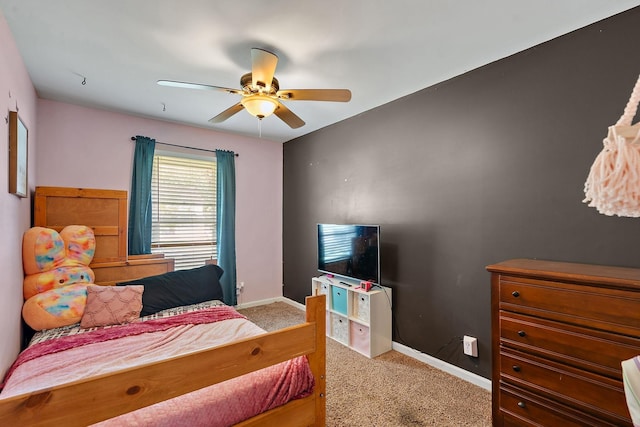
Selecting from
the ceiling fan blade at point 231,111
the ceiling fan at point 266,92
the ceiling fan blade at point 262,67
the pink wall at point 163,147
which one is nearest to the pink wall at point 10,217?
the pink wall at point 163,147

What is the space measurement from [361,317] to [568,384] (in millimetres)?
1674

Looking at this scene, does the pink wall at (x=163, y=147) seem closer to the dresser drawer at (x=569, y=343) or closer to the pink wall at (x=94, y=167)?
the pink wall at (x=94, y=167)

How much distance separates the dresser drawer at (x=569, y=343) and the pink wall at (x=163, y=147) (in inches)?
134

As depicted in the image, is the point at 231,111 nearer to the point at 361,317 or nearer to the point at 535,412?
the point at 361,317

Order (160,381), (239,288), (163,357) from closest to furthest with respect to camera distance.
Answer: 1. (160,381)
2. (163,357)
3. (239,288)

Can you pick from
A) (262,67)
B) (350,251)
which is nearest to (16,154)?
(262,67)

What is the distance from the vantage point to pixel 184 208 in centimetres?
387

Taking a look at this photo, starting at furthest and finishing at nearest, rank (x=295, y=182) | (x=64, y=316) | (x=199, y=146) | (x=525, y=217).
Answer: (x=295, y=182) < (x=199, y=146) < (x=64, y=316) < (x=525, y=217)

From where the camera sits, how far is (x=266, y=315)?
401cm

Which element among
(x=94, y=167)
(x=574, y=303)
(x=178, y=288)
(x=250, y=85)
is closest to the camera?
(x=574, y=303)

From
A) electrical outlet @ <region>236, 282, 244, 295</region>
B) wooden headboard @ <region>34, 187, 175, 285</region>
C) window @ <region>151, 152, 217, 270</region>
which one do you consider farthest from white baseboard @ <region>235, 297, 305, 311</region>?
wooden headboard @ <region>34, 187, 175, 285</region>

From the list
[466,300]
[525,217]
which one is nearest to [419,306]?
[466,300]

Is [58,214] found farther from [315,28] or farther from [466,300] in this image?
[466,300]

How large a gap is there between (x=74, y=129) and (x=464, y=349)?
4375 mm
